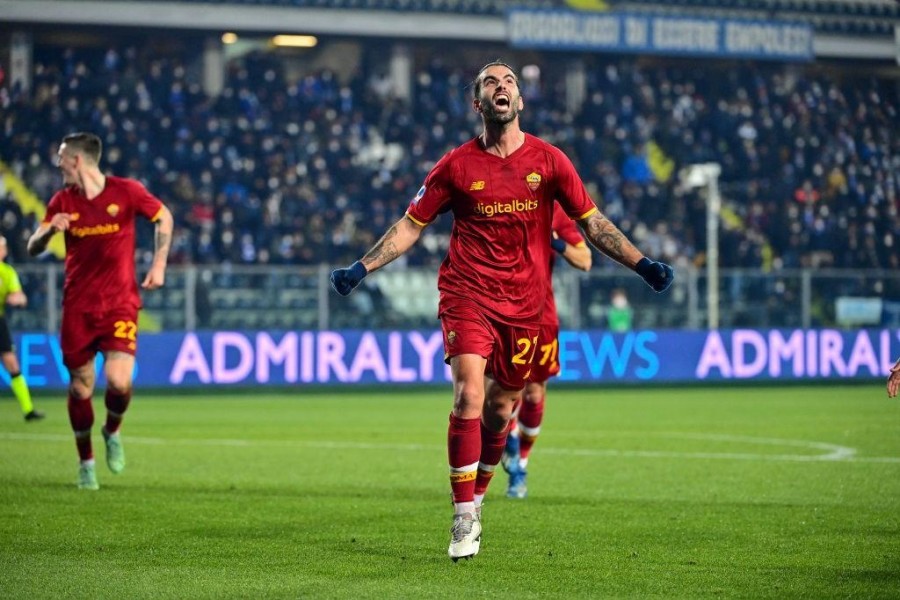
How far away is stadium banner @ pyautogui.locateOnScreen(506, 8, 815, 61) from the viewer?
39188 mm

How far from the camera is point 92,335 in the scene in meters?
10.9

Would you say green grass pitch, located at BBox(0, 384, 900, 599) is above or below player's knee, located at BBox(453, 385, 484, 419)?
below

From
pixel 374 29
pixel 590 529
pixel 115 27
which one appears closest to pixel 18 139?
pixel 115 27

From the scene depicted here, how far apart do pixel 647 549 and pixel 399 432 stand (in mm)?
9449

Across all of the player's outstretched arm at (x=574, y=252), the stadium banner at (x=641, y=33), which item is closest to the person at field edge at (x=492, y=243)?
the player's outstretched arm at (x=574, y=252)

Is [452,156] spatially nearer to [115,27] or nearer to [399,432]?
[399,432]

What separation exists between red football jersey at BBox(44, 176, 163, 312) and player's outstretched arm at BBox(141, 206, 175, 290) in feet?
0.62

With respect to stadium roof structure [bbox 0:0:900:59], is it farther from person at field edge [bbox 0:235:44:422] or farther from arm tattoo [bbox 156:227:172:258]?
arm tattoo [bbox 156:227:172:258]

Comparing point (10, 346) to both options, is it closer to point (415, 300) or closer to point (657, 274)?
point (415, 300)

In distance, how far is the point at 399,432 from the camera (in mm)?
17125

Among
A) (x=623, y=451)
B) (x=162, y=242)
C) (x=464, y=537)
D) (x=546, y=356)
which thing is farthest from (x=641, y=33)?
(x=464, y=537)

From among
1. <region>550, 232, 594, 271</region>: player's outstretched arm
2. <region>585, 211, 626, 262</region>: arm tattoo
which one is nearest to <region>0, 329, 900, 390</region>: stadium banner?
<region>550, 232, 594, 271</region>: player's outstretched arm

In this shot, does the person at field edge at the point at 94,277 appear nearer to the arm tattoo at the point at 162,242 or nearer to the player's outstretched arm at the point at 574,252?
the arm tattoo at the point at 162,242

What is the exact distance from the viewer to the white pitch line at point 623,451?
44.9 feet
